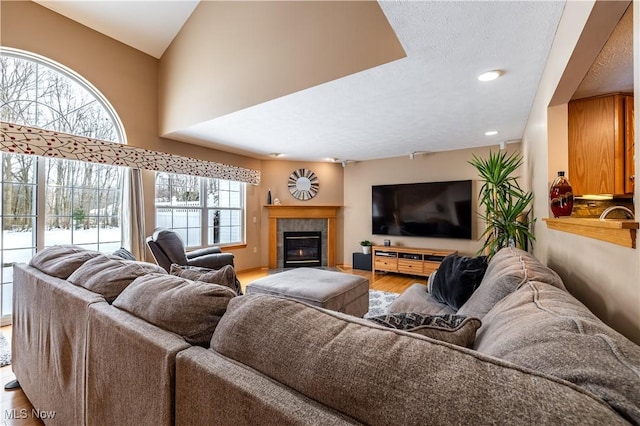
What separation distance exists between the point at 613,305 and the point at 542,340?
0.74m

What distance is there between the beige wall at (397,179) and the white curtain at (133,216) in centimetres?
365

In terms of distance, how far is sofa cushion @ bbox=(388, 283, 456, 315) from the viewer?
Result: 73.4 inches

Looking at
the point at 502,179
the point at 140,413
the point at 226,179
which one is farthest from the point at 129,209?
the point at 502,179

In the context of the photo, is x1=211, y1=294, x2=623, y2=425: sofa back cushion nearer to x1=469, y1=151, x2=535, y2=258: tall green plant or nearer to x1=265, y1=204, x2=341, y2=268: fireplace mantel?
x1=469, y1=151, x2=535, y2=258: tall green plant

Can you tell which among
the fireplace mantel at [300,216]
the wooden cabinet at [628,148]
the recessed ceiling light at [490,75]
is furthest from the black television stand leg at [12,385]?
the wooden cabinet at [628,148]

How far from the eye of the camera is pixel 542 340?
624mm

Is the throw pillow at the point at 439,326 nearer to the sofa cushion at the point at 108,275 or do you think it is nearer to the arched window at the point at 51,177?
the sofa cushion at the point at 108,275

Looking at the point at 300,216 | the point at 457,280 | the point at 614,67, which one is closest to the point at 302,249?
the point at 300,216

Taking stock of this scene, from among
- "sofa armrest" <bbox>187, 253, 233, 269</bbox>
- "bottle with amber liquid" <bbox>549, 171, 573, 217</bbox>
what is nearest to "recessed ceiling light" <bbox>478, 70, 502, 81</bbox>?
"bottle with amber liquid" <bbox>549, 171, 573, 217</bbox>

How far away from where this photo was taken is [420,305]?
198cm

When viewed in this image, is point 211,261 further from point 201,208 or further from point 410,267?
point 410,267

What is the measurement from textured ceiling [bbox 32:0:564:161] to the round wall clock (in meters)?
0.87

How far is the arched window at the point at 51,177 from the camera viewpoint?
2889 millimetres

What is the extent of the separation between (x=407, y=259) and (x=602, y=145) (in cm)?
315
